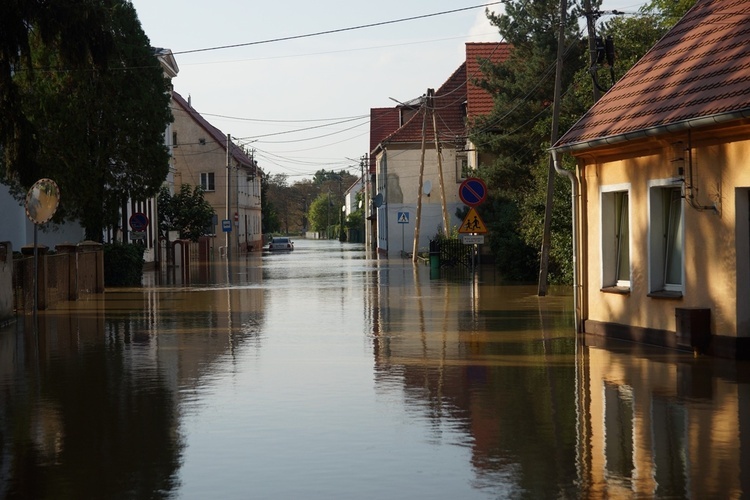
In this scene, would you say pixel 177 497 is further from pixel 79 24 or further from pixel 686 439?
pixel 79 24

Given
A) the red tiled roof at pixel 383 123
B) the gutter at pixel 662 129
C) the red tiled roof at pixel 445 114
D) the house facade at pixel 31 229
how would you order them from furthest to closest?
the red tiled roof at pixel 383 123 → the red tiled roof at pixel 445 114 → the house facade at pixel 31 229 → the gutter at pixel 662 129

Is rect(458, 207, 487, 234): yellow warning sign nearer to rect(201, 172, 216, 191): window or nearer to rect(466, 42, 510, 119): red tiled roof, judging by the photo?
rect(466, 42, 510, 119): red tiled roof

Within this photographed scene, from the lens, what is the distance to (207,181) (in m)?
92.4

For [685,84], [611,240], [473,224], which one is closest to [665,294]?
[611,240]

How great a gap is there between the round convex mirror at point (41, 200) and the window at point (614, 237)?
10637 mm

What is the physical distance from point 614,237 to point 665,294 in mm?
2147

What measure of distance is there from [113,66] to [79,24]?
17605 mm

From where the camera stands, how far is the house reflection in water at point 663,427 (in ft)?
26.5

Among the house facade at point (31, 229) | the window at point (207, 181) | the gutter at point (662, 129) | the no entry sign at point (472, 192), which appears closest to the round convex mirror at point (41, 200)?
the no entry sign at point (472, 192)

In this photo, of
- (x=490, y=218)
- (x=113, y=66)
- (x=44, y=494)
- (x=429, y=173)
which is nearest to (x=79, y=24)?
(x=44, y=494)

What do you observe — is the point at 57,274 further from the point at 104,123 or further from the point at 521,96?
the point at 521,96

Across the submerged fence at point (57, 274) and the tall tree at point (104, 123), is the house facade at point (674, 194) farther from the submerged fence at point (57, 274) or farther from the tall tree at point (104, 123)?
the tall tree at point (104, 123)

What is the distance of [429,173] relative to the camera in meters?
69.1

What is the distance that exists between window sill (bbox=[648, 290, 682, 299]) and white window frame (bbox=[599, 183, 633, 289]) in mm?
1432
